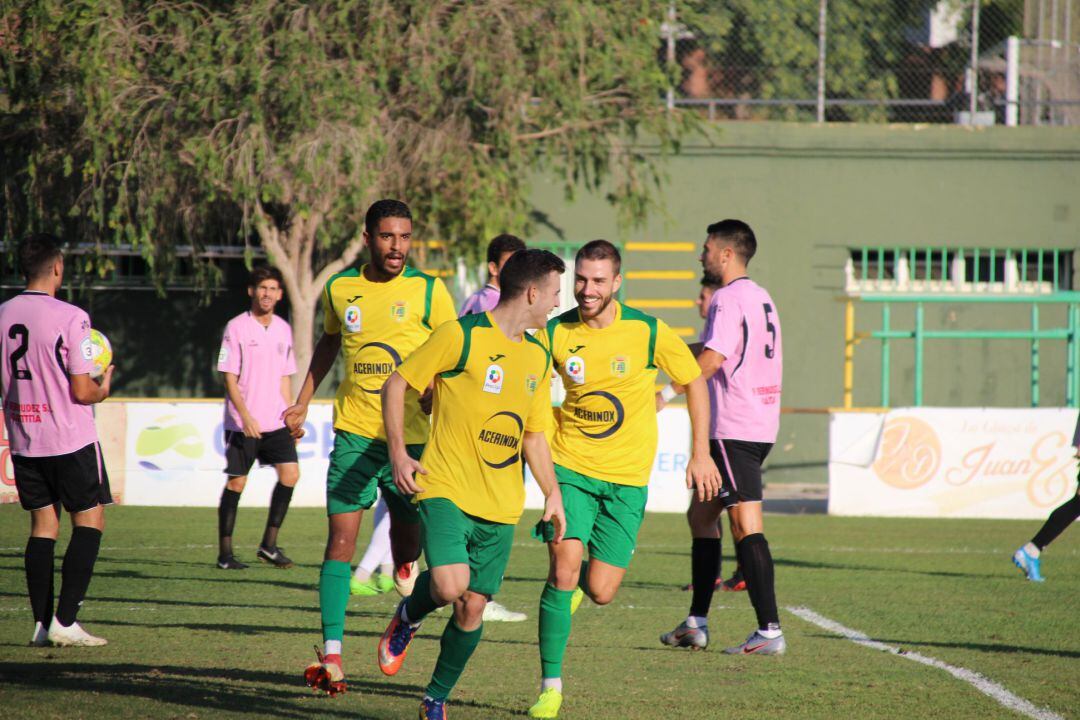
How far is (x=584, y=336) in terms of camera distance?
257 inches

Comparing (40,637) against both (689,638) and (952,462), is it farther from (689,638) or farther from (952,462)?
(952,462)

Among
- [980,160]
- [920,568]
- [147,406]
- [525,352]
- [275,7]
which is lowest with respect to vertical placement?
[920,568]

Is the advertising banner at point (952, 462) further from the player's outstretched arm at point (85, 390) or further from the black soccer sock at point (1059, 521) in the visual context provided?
the player's outstretched arm at point (85, 390)

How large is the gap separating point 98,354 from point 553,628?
325 cm

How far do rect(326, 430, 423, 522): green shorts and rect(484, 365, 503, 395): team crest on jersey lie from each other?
111 centimetres

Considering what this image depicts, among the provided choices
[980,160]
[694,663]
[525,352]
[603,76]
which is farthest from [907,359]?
[525,352]

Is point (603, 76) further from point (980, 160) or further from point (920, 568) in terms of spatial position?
point (920, 568)

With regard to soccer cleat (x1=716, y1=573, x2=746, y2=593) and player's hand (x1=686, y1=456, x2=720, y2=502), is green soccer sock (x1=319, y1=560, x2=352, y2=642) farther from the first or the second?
soccer cleat (x1=716, y1=573, x2=746, y2=593)

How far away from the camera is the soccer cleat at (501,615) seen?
825 centimetres

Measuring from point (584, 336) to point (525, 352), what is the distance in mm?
928

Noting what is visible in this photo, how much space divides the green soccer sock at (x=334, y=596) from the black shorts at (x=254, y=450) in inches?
176

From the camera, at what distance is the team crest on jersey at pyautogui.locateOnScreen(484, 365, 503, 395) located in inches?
218

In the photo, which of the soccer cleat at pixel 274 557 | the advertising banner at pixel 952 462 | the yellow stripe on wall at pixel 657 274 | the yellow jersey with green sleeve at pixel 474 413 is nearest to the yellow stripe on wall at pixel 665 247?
the yellow stripe on wall at pixel 657 274

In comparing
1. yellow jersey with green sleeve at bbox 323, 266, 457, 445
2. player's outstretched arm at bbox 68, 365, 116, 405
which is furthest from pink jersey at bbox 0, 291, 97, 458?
yellow jersey with green sleeve at bbox 323, 266, 457, 445
